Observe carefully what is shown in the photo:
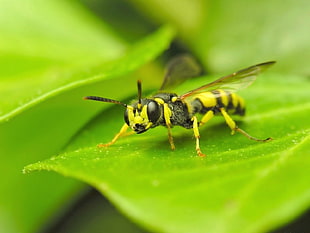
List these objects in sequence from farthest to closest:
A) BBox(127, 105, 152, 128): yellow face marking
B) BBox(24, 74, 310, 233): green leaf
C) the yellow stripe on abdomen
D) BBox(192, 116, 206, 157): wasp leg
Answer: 1. the yellow stripe on abdomen
2. BBox(127, 105, 152, 128): yellow face marking
3. BBox(192, 116, 206, 157): wasp leg
4. BBox(24, 74, 310, 233): green leaf

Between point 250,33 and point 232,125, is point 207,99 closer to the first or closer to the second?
point 232,125

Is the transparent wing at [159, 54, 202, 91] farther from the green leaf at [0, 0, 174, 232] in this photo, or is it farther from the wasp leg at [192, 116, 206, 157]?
the wasp leg at [192, 116, 206, 157]

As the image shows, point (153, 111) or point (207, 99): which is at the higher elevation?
point (153, 111)

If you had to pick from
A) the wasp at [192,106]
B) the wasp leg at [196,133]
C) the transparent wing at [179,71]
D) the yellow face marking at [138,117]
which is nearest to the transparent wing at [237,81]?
the wasp at [192,106]

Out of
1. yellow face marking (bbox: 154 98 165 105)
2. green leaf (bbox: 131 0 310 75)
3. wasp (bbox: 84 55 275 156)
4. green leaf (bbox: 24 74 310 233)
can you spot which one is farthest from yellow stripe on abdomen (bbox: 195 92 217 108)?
green leaf (bbox: 131 0 310 75)

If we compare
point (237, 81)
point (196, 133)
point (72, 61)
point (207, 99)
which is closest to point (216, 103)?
point (207, 99)

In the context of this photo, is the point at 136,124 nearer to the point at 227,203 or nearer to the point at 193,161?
the point at 193,161

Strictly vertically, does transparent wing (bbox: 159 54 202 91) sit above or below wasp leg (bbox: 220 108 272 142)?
above

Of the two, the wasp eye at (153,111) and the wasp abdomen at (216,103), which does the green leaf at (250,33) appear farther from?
the wasp eye at (153,111)
